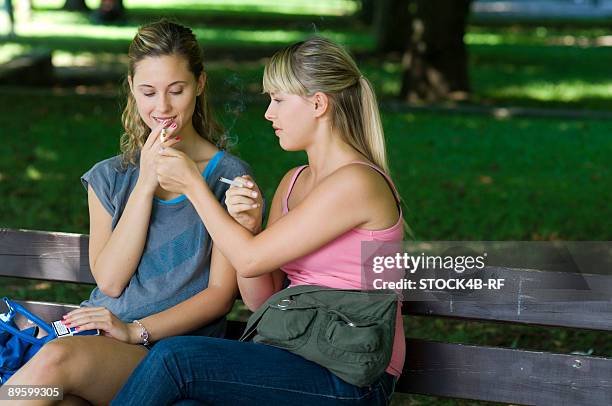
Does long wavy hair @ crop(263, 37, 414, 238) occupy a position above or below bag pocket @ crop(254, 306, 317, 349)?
above

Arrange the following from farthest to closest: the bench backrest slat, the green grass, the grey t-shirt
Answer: the green grass → the bench backrest slat → the grey t-shirt

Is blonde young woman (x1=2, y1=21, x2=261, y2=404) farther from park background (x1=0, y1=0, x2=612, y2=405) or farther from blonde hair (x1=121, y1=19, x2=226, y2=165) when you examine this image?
park background (x1=0, y1=0, x2=612, y2=405)

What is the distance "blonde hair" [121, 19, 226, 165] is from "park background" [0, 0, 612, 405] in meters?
0.14

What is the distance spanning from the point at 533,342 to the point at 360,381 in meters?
2.94

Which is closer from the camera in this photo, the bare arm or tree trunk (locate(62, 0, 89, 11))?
the bare arm

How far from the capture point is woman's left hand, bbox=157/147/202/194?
3225mm

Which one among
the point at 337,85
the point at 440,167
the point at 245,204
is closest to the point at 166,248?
the point at 245,204

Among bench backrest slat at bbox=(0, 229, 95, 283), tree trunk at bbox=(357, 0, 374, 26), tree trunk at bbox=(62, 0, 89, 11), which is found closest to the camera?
bench backrest slat at bbox=(0, 229, 95, 283)

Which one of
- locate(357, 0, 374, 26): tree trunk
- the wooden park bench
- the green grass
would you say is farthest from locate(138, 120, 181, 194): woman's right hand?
locate(357, 0, 374, 26): tree trunk

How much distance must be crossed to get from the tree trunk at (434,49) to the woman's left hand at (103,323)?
449 inches

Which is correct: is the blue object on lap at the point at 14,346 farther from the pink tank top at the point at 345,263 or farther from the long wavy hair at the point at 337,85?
the long wavy hair at the point at 337,85

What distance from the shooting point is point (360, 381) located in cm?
297

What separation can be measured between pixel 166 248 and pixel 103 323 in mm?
356

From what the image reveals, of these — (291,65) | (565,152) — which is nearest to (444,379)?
(291,65)
